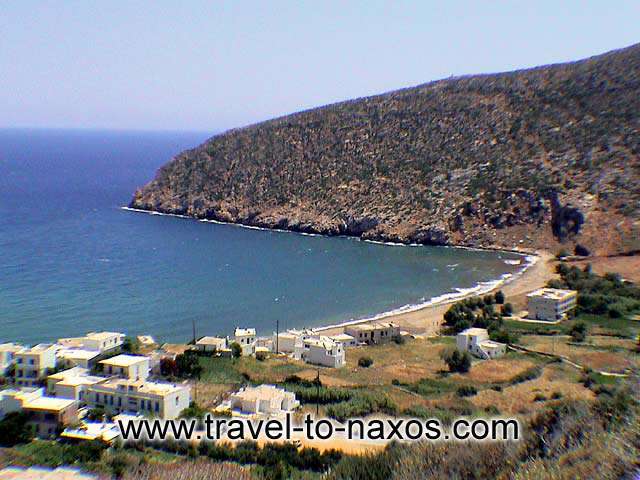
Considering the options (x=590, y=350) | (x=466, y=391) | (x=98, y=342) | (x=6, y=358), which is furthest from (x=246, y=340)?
(x=590, y=350)

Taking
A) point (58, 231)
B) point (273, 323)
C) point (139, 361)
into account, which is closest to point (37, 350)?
point (139, 361)

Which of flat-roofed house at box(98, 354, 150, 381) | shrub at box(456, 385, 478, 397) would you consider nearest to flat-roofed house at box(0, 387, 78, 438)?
flat-roofed house at box(98, 354, 150, 381)

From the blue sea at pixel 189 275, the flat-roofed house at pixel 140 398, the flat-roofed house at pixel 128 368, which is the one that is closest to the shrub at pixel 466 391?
the flat-roofed house at pixel 140 398

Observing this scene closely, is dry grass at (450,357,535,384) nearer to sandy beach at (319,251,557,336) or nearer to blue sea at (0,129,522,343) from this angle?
sandy beach at (319,251,557,336)

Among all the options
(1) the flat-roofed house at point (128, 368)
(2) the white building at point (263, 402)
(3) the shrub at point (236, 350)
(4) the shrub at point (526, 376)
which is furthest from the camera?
(3) the shrub at point (236, 350)

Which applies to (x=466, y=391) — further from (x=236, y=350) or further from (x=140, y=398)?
(x=140, y=398)

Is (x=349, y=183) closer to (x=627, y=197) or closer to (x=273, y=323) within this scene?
(x=627, y=197)

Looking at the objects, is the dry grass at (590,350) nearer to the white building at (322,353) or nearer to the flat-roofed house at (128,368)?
the white building at (322,353)
